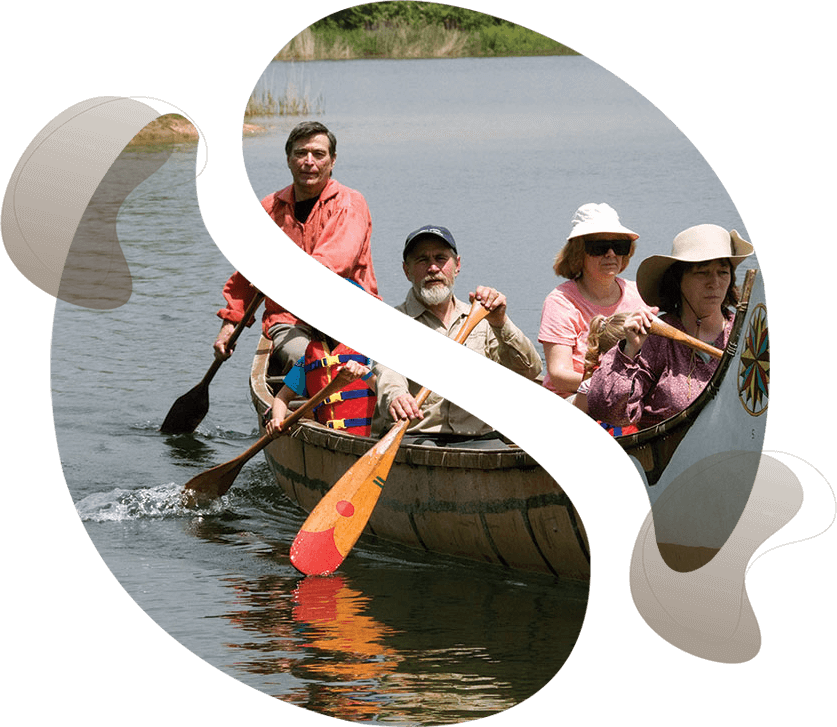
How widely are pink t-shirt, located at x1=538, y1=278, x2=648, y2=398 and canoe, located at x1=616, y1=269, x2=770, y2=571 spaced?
0.44 metres

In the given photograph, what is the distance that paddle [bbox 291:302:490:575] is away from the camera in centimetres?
356

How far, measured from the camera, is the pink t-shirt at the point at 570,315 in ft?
12.5

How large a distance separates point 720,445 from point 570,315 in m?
0.61

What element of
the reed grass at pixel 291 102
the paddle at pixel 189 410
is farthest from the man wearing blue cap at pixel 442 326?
the reed grass at pixel 291 102

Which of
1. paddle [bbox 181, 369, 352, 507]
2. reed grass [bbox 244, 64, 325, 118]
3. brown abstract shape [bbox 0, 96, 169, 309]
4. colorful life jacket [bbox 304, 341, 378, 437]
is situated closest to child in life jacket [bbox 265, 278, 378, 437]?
colorful life jacket [bbox 304, 341, 378, 437]

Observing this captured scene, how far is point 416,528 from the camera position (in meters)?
4.22

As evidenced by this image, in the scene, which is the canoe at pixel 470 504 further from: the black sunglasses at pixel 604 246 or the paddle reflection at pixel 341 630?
the black sunglasses at pixel 604 246

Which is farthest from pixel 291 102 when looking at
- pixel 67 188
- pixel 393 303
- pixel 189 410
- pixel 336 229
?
pixel 67 188

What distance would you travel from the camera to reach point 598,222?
3748 mm

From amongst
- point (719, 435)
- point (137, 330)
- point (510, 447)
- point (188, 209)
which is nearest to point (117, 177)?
point (188, 209)

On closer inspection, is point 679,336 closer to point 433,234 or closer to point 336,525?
point 433,234

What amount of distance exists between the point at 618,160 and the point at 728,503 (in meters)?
5.85

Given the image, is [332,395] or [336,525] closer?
[336,525]

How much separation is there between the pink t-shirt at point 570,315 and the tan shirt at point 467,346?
0.12 meters
